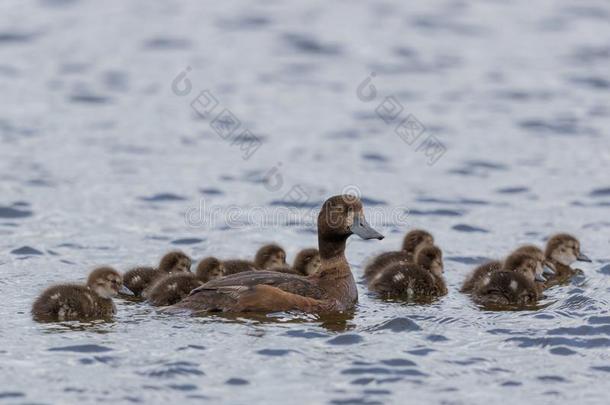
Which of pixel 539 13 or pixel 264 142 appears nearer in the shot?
pixel 264 142

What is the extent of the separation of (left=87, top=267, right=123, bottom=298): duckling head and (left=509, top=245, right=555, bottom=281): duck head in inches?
139

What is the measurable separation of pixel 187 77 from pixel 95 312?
1025 cm

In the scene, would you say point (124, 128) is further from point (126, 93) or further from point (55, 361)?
point (55, 361)

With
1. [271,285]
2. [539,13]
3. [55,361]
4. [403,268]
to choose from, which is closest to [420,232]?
[403,268]

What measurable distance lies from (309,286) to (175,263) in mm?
1687

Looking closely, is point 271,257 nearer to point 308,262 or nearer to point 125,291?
point 308,262

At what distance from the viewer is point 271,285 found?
9.91 m

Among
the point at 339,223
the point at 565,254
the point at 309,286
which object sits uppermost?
the point at 339,223

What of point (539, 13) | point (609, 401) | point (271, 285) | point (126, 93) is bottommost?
point (609, 401)

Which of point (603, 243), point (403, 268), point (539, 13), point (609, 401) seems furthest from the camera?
point (539, 13)

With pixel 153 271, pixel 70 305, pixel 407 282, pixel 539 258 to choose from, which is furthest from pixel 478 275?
pixel 70 305

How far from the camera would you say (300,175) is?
51.4 ft

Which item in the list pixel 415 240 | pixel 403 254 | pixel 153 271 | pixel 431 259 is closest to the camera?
pixel 153 271

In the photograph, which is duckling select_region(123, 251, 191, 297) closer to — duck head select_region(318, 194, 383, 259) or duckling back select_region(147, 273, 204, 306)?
duckling back select_region(147, 273, 204, 306)
